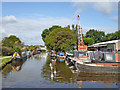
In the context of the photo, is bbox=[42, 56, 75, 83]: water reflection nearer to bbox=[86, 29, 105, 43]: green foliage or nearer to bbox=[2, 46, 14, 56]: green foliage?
bbox=[2, 46, 14, 56]: green foliage

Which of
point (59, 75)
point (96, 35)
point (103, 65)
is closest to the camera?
point (59, 75)

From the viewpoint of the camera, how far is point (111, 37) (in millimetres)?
78188

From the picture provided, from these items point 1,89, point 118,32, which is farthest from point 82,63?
point 118,32

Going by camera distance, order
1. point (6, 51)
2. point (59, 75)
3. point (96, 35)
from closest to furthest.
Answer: point (59, 75), point (6, 51), point (96, 35)

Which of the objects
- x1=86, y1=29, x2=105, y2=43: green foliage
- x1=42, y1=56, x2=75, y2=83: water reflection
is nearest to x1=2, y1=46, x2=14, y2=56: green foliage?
x1=42, y1=56, x2=75, y2=83: water reflection

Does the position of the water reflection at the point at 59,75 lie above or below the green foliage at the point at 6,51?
below

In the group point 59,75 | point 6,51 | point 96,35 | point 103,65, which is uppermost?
point 96,35

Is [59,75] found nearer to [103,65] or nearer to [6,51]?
[103,65]

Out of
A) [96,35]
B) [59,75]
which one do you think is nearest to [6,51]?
[59,75]

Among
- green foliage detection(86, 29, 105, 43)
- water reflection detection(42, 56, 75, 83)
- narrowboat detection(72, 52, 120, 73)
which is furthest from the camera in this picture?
green foliage detection(86, 29, 105, 43)

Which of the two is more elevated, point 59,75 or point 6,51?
point 6,51

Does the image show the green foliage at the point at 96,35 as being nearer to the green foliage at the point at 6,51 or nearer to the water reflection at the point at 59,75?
the green foliage at the point at 6,51

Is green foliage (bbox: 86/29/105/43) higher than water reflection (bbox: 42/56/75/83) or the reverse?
higher

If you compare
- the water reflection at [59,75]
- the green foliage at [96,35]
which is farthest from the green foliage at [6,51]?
the green foliage at [96,35]
